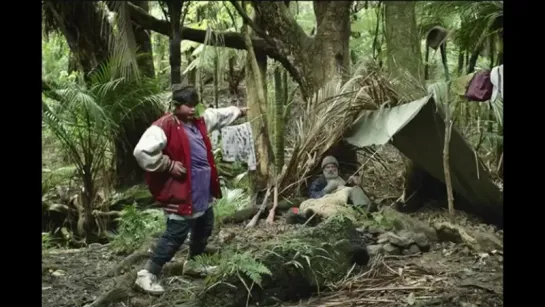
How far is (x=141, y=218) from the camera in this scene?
292 centimetres

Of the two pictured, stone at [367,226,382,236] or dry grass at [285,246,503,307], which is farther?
stone at [367,226,382,236]

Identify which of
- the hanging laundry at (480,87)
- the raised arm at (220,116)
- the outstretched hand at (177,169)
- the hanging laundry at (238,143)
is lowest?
the outstretched hand at (177,169)

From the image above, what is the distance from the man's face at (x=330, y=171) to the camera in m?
3.20

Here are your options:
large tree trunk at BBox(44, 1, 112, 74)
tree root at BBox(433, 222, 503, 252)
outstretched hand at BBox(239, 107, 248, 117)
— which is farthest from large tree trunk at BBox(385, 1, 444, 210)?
large tree trunk at BBox(44, 1, 112, 74)

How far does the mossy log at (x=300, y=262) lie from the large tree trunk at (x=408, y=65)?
Answer: 598 mm

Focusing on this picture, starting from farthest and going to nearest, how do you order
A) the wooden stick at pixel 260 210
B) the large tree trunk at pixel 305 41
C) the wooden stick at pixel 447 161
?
1. the large tree trunk at pixel 305 41
2. the wooden stick at pixel 447 161
3. the wooden stick at pixel 260 210

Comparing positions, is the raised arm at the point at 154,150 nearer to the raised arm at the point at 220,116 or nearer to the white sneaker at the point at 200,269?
the raised arm at the point at 220,116

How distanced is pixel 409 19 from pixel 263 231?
1.51 m

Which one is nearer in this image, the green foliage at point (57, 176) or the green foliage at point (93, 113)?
the green foliage at point (93, 113)

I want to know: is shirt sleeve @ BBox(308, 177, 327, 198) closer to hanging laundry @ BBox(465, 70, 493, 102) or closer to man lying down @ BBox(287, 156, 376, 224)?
man lying down @ BBox(287, 156, 376, 224)

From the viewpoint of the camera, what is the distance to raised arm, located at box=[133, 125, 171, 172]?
265 cm

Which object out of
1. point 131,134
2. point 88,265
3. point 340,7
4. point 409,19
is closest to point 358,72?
point 409,19

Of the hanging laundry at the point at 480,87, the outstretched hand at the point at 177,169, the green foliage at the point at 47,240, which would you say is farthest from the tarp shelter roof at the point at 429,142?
the green foliage at the point at 47,240

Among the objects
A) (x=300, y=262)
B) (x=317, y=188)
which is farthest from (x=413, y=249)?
(x=300, y=262)
